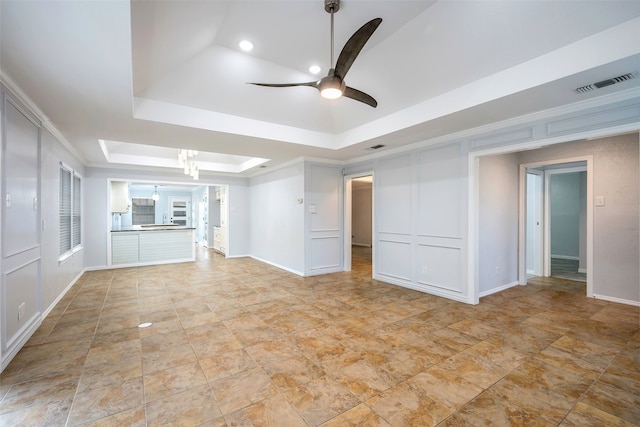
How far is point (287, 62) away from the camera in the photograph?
3.32m

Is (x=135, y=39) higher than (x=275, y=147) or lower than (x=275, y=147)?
higher

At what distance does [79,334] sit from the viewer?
3057 mm

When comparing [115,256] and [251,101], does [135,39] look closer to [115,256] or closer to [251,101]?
[251,101]

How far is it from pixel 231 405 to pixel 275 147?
3899 mm

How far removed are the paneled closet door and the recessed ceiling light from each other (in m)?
2.12

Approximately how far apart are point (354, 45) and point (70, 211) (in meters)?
5.77

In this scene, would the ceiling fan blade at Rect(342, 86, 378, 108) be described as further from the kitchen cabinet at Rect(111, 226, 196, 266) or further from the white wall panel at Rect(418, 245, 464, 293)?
the kitchen cabinet at Rect(111, 226, 196, 266)

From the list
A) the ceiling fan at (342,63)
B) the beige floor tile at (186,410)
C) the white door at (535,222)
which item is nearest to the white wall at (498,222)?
the white door at (535,222)

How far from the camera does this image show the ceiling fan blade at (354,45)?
1846 mm

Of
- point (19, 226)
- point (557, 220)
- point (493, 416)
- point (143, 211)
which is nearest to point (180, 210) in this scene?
point (143, 211)

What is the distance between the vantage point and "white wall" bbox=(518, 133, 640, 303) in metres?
3.96

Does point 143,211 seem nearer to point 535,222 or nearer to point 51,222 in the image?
point 51,222

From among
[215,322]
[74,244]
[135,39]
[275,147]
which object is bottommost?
[215,322]

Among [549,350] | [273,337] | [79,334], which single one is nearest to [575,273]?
[549,350]
